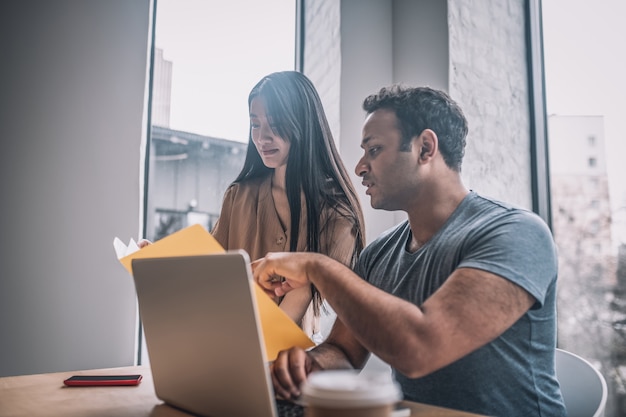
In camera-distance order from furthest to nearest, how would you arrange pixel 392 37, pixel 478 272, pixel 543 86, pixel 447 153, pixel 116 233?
pixel 392 37
pixel 543 86
pixel 116 233
pixel 447 153
pixel 478 272

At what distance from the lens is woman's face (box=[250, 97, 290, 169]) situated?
171 centimetres

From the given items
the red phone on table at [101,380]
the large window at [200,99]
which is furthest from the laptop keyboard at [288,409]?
the large window at [200,99]

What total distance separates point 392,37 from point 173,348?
8.43 ft

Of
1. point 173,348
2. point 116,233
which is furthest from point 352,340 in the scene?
point 116,233

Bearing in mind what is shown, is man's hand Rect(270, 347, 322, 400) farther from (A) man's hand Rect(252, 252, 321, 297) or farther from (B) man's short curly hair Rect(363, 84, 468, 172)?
(B) man's short curly hair Rect(363, 84, 468, 172)

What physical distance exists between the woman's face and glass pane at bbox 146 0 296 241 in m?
0.81

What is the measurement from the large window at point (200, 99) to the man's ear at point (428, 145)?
1.40 metres

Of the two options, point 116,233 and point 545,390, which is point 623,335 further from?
point 116,233

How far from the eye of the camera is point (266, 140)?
1.71 m

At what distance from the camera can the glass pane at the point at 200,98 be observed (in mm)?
2439

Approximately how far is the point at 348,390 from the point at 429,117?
0.94 m

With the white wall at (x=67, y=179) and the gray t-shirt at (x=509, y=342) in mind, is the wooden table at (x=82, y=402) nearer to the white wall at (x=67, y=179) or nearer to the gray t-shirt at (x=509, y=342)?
the gray t-shirt at (x=509, y=342)

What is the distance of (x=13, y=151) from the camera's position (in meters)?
1.99

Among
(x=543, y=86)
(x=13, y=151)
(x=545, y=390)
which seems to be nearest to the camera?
(x=545, y=390)
